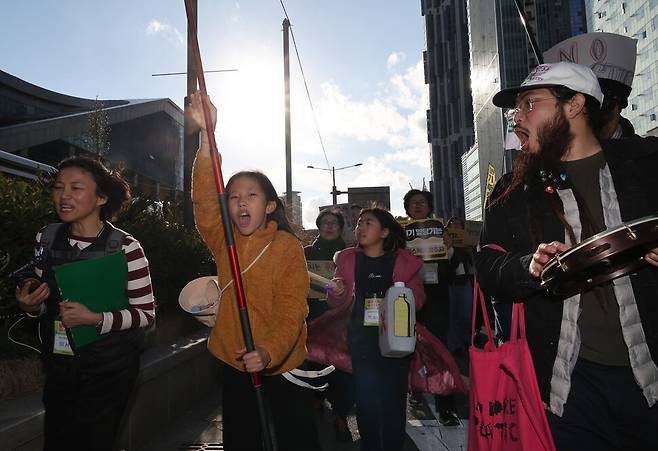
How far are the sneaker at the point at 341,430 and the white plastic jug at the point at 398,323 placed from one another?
1328mm

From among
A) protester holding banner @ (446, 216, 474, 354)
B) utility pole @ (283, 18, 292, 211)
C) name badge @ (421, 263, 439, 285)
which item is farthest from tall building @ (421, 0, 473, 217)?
name badge @ (421, 263, 439, 285)

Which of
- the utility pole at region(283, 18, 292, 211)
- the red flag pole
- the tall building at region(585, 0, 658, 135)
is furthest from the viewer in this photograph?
the tall building at region(585, 0, 658, 135)

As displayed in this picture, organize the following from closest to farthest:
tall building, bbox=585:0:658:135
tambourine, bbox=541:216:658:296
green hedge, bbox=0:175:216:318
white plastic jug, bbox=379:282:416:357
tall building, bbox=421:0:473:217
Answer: tambourine, bbox=541:216:658:296, white plastic jug, bbox=379:282:416:357, green hedge, bbox=0:175:216:318, tall building, bbox=585:0:658:135, tall building, bbox=421:0:473:217

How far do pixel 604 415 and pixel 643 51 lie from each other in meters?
83.6

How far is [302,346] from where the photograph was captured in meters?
2.71

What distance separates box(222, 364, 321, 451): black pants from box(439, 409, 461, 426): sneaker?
264 cm

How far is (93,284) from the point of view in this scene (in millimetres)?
2512

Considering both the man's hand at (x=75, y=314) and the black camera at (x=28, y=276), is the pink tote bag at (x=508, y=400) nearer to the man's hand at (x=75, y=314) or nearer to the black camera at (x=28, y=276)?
the man's hand at (x=75, y=314)

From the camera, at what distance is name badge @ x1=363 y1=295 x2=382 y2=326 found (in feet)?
12.2

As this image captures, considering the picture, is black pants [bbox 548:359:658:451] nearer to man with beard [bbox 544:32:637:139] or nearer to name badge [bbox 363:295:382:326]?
man with beard [bbox 544:32:637:139]

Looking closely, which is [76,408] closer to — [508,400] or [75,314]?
[75,314]

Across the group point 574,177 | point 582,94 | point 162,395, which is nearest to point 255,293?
point 574,177

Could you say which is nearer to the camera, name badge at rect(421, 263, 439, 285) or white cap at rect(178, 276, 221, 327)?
white cap at rect(178, 276, 221, 327)

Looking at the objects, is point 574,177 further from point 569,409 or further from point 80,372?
point 80,372
